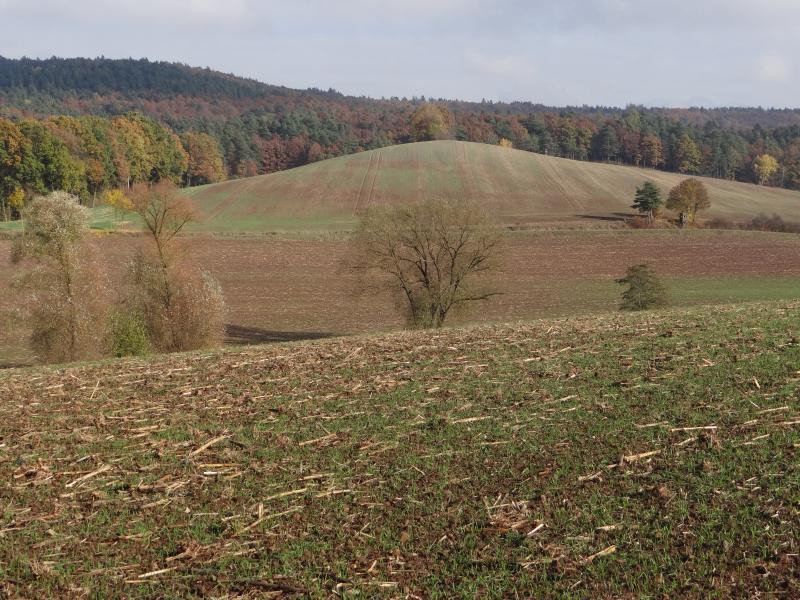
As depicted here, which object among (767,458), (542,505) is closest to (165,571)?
(542,505)

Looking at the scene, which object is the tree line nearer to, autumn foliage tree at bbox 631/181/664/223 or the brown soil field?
the brown soil field

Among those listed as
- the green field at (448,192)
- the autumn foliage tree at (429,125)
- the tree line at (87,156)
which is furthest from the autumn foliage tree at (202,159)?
the autumn foliage tree at (429,125)

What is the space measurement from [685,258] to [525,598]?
7311 centimetres

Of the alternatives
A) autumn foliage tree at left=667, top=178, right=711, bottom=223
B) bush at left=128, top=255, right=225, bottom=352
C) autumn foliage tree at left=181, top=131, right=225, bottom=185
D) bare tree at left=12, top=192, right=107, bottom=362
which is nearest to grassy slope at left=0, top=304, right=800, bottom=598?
bare tree at left=12, top=192, right=107, bottom=362

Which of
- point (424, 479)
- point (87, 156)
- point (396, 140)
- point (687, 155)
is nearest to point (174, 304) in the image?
point (424, 479)

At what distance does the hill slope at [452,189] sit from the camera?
105 meters

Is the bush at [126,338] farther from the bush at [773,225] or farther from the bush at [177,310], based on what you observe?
the bush at [773,225]

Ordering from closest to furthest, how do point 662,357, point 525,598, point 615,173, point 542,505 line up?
1. point 525,598
2. point 542,505
3. point 662,357
4. point 615,173

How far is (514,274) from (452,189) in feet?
156

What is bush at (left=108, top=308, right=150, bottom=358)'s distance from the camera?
31094 millimetres

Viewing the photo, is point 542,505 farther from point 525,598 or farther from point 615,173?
point 615,173

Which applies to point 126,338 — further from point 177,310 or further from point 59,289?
point 59,289

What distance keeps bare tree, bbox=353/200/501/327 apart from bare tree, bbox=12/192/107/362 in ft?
53.9

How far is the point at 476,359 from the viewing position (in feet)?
46.7
